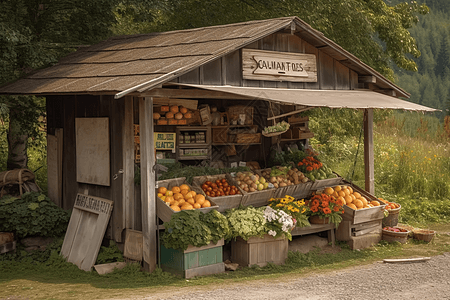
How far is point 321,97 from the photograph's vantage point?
10.7 meters

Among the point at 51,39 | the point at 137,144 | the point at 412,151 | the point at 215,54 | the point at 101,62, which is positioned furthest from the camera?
the point at 412,151

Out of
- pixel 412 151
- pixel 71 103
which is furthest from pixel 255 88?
pixel 412 151

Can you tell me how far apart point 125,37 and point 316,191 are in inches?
214

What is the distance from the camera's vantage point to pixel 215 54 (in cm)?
955

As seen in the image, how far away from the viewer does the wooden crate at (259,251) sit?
1011 centimetres

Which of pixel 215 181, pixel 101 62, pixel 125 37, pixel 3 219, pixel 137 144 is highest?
pixel 125 37

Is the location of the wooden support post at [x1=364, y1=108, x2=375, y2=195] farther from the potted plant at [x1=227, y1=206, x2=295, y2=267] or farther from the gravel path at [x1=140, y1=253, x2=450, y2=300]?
the potted plant at [x1=227, y1=206, x2=295, y2=267]

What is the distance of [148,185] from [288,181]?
3502 millimetres

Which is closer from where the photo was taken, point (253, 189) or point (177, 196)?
point (177, 196)

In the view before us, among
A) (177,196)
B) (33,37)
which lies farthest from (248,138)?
(33,37)

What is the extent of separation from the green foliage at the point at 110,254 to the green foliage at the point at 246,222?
6.79 feet

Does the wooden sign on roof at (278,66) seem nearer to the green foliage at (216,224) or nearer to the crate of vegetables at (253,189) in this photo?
the crate of vegetables at (253,189)

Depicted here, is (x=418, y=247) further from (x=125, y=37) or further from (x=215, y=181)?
(x=125, y=37)

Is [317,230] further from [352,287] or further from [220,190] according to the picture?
[352,287]
